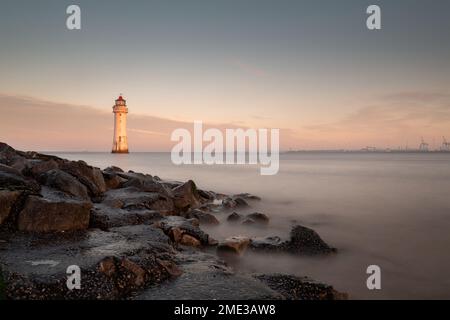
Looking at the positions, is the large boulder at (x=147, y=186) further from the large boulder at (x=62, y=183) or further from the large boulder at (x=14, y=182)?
the large boulder at (x=14, y=182)

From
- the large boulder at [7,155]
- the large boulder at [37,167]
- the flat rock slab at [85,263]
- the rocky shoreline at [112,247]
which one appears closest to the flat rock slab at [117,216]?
the rocky shoreline at [112,247]

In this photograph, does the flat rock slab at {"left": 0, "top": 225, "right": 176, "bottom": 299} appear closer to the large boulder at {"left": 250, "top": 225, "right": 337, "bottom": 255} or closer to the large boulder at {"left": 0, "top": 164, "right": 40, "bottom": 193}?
the large boulder at {"left": 0, "top": 164, "right": 40, "bottom": 193}

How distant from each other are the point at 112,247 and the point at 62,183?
4017 millimetres

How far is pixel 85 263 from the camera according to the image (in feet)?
19.6

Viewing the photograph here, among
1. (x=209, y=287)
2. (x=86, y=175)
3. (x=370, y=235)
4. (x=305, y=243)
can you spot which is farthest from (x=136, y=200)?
(x=370, y=235)

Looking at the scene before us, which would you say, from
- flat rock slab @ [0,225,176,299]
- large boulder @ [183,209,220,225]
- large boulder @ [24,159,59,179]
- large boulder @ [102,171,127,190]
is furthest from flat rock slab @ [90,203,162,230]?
large boulder @ [102,171,127,190]

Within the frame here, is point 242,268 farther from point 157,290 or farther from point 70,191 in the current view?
point 70,191

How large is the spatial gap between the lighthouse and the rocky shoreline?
194 ft

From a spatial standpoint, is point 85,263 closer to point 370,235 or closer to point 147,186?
point 147,186

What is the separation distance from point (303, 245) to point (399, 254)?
130 inches

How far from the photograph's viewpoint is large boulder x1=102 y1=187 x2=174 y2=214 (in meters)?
11.3
